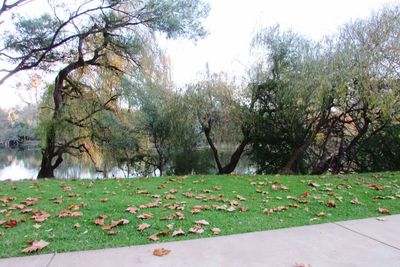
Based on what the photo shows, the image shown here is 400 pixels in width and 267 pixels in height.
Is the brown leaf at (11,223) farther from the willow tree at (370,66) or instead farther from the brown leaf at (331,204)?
the willow tree at (370,66)

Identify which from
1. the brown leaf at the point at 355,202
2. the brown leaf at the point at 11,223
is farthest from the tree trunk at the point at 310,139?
the brown leaf at the point at 11,223

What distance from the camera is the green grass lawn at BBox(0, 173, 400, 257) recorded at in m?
2.80

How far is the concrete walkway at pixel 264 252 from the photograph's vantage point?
7.38 feet

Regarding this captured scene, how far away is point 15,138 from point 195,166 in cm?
2589

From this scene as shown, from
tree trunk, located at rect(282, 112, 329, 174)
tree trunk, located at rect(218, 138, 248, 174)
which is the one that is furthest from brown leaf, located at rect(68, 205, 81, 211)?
tree trunk, located at rect(218, 138, 248, 174)

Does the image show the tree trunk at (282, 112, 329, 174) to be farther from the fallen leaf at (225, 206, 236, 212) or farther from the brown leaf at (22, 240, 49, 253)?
the brown leaf at (22, 240, 49, 253)

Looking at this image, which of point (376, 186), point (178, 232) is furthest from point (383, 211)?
point (178, 232)

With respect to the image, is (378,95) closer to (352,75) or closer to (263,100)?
(352,75)

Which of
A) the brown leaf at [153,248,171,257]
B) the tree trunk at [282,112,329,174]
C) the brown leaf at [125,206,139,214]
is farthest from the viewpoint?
the tree trunk at [282,112,329,174]

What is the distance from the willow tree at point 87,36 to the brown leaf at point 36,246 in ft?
25.9

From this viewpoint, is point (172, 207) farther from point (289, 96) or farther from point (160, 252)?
point (289, 96)

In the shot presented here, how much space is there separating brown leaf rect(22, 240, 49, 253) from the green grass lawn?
49 millimetres

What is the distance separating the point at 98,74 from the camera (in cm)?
1117

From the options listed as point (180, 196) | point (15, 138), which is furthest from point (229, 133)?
point (15, 138)
